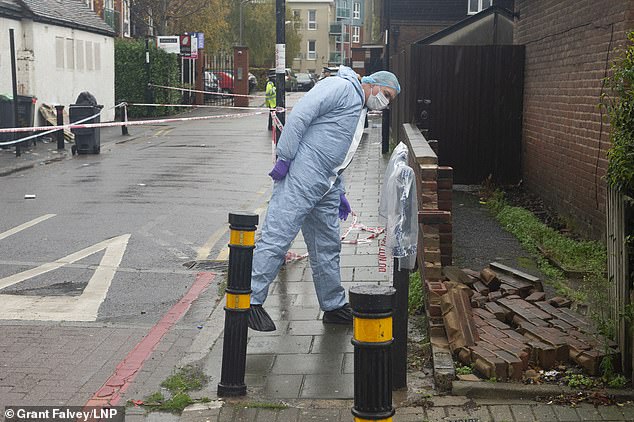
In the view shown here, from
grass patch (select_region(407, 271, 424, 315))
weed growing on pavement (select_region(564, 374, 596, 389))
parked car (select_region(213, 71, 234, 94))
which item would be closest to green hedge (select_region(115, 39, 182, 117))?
parked car (select_region(213, 71, 234, 94))

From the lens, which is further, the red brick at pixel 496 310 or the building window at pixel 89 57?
the building window at pixel 89 57

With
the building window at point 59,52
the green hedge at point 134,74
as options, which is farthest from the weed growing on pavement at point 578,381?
the green hedge at point 134,74

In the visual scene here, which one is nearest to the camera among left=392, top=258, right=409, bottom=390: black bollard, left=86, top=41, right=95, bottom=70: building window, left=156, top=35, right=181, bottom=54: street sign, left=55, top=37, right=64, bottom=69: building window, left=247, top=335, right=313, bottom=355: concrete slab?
left=392, top=258, right=409, bottom=390: black bollard

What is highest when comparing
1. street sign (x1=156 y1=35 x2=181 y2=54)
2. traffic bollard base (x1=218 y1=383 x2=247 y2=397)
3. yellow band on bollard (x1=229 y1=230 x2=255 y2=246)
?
street sign (x1=156 y1=35 x2=181 y2=54)

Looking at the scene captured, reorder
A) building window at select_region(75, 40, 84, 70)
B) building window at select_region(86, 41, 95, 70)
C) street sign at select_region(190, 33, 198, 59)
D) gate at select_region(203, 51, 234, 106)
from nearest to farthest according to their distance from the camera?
building window at select_region(75, 40, 84, 70) < building window at select_region(86, 41, 95, 70) < street sign at select_region(190, 33, 198, 59) < gate at select_region(203, 51, 234, 106)

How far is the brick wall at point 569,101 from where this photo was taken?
9.52 meters

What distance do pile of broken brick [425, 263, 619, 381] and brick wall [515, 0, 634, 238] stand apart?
2.76 m

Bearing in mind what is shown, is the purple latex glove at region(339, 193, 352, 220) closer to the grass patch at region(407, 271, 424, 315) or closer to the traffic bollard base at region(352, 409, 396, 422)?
the grass patch at region(407, 271, 424, 315)

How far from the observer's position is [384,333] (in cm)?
383

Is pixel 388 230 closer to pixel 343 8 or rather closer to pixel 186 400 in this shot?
pixel 186 400

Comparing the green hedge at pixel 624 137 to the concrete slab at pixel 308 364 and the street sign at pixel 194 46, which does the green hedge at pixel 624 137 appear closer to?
the concrete slab at pixel 308 364

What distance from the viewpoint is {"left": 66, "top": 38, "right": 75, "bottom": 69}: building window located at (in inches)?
1119

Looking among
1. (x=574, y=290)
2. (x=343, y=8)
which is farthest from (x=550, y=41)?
(x=343, y=8)

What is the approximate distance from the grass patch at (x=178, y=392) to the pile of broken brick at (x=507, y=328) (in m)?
1.49
